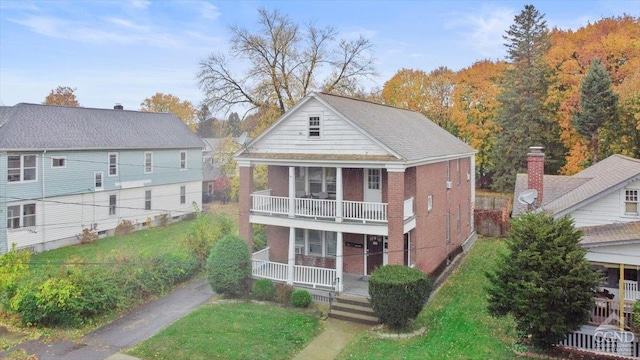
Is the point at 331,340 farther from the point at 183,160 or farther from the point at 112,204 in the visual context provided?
the point at 183,160

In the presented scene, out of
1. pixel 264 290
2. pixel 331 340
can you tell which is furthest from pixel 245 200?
pixel 331 340

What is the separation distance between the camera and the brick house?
16344mm

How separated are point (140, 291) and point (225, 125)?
16369 millimetres

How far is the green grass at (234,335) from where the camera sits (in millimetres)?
12586

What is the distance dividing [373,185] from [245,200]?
5.72 metres

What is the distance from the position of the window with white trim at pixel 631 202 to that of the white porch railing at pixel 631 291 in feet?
7.72

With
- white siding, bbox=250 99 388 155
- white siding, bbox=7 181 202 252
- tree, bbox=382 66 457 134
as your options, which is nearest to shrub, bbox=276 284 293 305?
white siding, bbox=250 99 388 155

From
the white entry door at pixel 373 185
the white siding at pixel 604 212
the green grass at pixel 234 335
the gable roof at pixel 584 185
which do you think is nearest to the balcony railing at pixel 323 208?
the white entry door at pixel 373 185

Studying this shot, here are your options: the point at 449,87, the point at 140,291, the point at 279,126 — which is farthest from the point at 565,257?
the point at 449,87

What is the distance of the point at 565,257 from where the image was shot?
37.9 ft

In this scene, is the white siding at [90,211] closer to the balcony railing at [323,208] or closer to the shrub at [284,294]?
the balcony railing at [323,208]

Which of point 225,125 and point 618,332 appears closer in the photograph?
point 618,332

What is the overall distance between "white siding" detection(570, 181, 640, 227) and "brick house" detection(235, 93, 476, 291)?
19.3 feet

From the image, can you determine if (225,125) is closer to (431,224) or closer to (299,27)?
(299,27)
